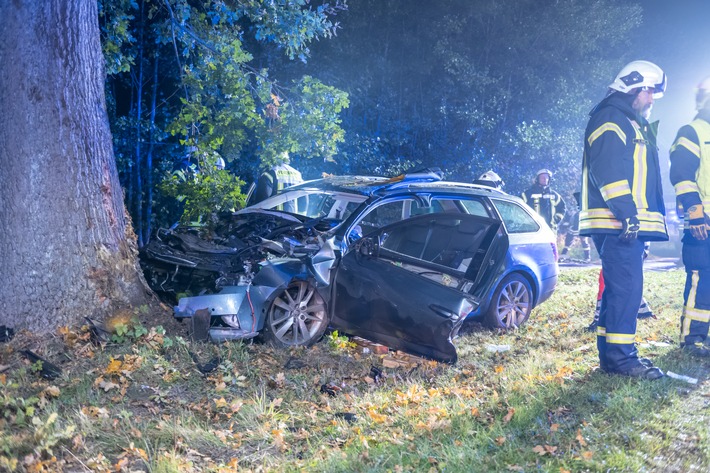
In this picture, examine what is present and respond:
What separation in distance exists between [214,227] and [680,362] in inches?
200

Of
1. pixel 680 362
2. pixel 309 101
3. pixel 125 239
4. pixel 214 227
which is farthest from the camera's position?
pixel 309 101

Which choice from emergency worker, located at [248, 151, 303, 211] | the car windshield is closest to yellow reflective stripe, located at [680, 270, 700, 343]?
the car windshield

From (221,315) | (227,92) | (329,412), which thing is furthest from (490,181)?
(329,412)

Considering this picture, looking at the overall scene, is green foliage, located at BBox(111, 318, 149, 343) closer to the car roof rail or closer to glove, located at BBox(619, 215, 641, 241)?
the car roof rail

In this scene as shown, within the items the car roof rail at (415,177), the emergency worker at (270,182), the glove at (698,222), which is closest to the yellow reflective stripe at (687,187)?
the glove at (698,222)

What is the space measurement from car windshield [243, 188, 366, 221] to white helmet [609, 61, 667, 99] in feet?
9.17

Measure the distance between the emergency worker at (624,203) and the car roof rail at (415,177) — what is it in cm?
227

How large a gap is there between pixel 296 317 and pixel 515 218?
123 inches

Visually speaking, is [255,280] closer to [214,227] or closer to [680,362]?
[214,227]

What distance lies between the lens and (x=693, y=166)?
19.6ft

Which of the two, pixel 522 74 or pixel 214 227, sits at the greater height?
pixel 522 74

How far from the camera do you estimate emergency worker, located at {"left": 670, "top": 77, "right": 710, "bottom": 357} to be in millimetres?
5906

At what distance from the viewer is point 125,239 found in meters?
6.01

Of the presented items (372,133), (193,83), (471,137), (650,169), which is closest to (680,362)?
(650,169)
